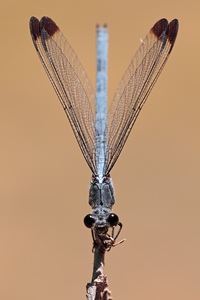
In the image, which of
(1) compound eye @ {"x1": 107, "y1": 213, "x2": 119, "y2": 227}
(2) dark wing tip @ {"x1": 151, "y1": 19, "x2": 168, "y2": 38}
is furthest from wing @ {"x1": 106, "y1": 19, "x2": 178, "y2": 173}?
(1) compound eye @ {"x1": 107, "y1": 213, "x2": 119, "y2": 227}

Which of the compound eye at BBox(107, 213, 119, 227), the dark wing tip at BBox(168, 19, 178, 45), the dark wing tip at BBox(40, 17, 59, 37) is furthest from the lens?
the dark wing tip at BBox(40, 17, 59, 37)

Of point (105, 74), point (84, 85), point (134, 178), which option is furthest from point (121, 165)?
point (84, 85)

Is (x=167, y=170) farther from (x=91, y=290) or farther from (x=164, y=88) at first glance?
(x=91, y=290)

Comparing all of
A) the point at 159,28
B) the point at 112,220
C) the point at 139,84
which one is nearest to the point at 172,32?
the point at 159,28

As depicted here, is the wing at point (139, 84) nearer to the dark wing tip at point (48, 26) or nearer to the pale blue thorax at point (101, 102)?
the pale blue thorax at point (101, 102)

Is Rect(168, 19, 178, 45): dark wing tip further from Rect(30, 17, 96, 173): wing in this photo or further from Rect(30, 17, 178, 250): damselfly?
Rect(30, 17, 96, 173): wing

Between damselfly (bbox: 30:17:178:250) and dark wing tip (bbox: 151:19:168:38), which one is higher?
dark wing tip (bbox: 151:19:168:38)

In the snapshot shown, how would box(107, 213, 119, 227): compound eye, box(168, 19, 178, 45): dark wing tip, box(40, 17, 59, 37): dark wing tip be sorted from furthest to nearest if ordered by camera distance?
box(40, 17, 59, 37): dark wing tip → box(168, 19, 178, 45): dark wing tip → box(107, 213, 119, 227): compound eye

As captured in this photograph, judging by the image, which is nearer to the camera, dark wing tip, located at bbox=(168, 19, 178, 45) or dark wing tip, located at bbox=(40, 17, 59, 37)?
dark wing tip, located at bbox=(168, 19, 178, 45)
